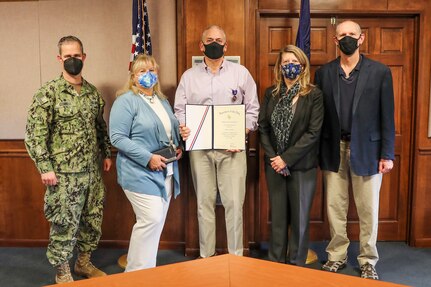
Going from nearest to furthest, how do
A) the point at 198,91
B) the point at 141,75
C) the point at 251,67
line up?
the point at 141,75 < the point at 198,91 < the point at 251,67

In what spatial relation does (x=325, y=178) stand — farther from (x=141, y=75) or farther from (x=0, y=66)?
(x=0, y=66)

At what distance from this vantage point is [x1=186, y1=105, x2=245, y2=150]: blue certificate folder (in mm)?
3344

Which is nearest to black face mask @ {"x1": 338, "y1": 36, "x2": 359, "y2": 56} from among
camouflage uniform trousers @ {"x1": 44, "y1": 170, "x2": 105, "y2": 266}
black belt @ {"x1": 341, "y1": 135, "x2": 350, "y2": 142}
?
black belt @ {"x1": 341, "y1": 135, "x2": 350, "y2": 142}

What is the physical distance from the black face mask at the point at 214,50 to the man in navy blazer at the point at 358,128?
0.73 meters

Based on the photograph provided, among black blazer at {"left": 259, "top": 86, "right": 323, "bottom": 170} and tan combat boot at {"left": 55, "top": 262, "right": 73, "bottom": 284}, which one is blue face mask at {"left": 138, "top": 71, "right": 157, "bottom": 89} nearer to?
black blazer at {"left": 259, "top": 86, "right": 323, "bottom": 170}

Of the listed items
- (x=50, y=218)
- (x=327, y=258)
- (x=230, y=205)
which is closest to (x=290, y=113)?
(x=230, y=205)

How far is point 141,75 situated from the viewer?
302 centimetres

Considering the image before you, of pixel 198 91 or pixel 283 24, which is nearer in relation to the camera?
pixel 198 91

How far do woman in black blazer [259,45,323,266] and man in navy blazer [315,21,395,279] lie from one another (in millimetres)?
132

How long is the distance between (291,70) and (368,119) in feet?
2.06

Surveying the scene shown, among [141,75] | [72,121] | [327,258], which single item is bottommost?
[327,258]

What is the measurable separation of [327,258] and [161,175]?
5.16ft

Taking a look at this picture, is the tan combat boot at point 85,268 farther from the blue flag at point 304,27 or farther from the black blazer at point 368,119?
the blue flag at point 304,27

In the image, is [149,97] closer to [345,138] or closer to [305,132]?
[305,132]
